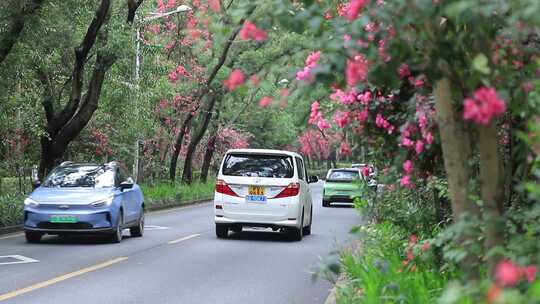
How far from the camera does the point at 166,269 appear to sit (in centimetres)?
1223

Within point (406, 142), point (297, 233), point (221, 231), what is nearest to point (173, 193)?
point (221, 231)

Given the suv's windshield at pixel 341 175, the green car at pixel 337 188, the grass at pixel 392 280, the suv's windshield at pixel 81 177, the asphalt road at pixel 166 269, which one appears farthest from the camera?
the suv's windshield at pixel 341 175

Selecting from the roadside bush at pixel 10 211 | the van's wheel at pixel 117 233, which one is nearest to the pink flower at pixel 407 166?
the van's wheel at pixel 117 233

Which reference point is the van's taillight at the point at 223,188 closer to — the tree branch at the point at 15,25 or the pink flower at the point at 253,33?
the tree branch at the point at 15,25

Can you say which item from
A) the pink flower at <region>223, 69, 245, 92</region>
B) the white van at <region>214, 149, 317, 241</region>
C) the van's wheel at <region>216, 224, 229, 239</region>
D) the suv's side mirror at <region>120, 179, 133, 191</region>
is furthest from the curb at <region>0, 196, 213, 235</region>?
the pink flower at <region>223, 69, 245, 92</region>

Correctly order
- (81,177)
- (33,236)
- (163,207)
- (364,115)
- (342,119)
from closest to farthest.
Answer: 1. (364,115)
2. (342,119)
3. (33,236)
4. (81,177)
5. (163,207)

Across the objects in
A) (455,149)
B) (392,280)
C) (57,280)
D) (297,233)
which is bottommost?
(297,233)

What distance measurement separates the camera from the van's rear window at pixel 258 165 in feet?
56.9

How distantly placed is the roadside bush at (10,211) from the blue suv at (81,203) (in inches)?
118

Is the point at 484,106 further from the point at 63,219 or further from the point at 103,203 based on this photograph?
the point at 103,203

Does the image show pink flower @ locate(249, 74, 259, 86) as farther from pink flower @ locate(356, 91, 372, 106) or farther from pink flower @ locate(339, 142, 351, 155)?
pink flower @ locate(339, 142, 351, 155)

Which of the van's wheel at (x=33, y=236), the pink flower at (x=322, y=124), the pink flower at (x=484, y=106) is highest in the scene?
the pink flower at (x=322, y=124)

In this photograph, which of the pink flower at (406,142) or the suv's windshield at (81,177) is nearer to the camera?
the pink flower at (406,142)

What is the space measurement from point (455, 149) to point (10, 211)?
16646 millimetres
